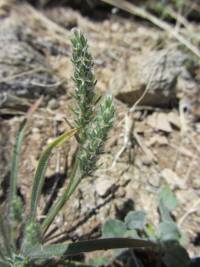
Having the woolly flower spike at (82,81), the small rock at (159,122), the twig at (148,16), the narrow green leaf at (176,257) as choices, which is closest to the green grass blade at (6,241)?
the woolly flower spike at (82,81)

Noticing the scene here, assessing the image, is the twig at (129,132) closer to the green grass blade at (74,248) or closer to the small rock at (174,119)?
the small rock at (174,119)

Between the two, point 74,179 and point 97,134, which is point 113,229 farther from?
point 97,134

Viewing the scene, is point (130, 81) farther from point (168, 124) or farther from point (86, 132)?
point (86, 132)

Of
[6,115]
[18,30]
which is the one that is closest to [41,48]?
[18,30]

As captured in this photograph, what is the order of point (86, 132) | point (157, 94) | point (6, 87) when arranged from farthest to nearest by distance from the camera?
point (157, 94), point (6, 87), point (86, 132)

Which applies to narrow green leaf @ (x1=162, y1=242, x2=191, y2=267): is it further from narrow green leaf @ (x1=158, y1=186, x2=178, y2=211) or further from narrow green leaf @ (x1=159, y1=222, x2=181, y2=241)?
narrow green leaf @ (x1=158, y1=186, x2=178, y2=211)

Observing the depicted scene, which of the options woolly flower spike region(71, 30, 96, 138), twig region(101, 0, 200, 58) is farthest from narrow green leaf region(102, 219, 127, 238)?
twig region(101, 0, 200, 58)
